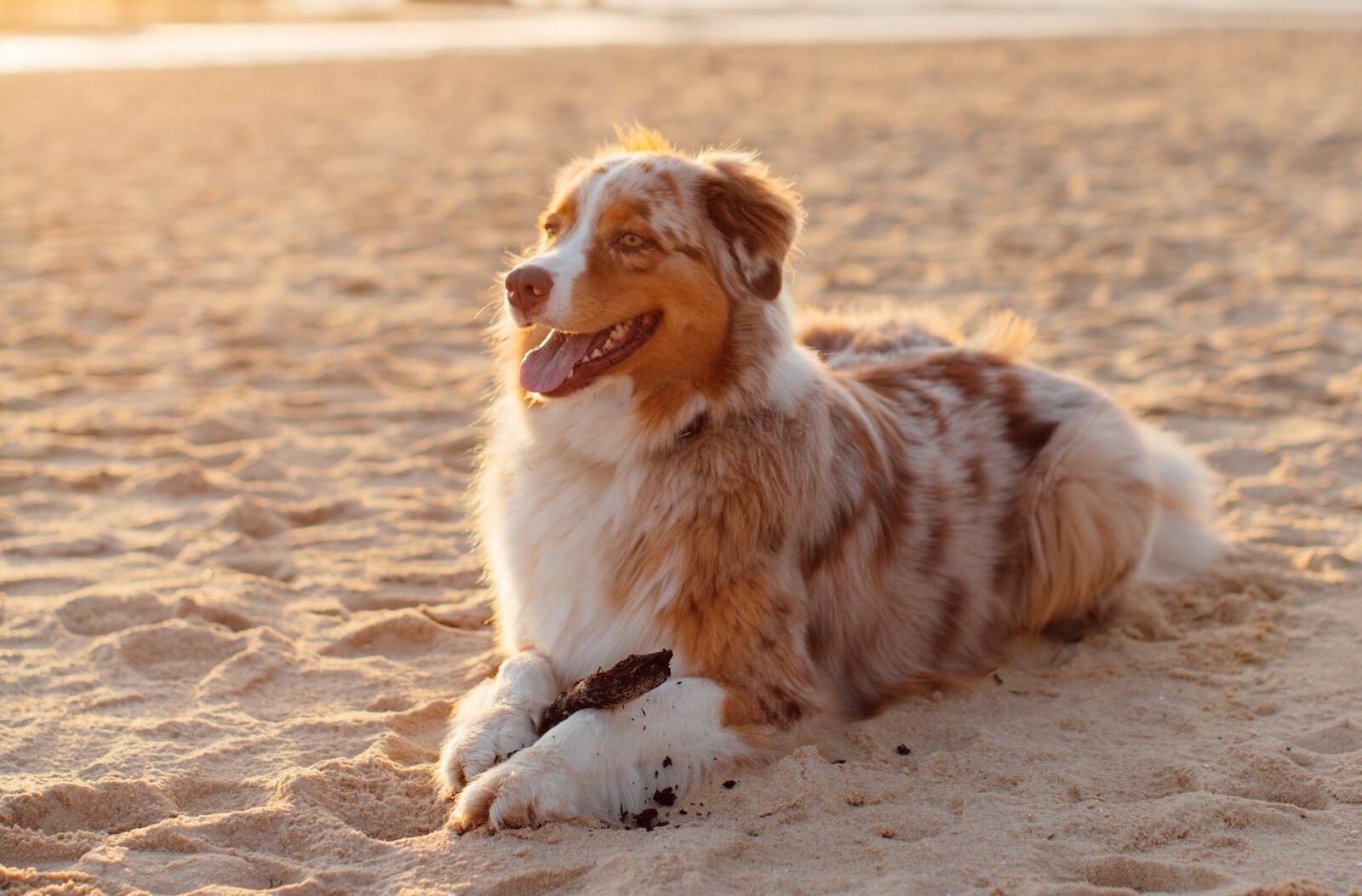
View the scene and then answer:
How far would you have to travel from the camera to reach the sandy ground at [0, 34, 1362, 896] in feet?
10.8

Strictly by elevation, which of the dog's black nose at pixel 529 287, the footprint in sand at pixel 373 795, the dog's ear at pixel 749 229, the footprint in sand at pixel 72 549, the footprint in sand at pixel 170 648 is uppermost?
the dog's ear at pixel 749 229

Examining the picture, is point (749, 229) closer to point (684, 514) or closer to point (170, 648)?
point (684, 514)

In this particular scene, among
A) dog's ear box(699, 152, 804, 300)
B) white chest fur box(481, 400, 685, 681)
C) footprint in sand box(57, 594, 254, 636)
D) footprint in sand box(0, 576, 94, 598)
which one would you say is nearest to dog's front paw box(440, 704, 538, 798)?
white chest fur box(481, 400, 685, 681)

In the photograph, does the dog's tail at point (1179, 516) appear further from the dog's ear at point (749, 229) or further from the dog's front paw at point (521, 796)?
the dog's front paw at point (521, 796)

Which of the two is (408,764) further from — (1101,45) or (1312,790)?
(1101,45)

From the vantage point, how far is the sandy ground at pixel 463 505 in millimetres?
3283

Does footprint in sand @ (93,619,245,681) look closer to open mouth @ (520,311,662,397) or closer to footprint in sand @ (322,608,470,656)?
footprint in sand @ (322,608,470,656)

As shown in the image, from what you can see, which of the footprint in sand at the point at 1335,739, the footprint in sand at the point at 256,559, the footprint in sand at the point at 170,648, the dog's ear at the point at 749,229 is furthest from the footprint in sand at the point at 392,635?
the footprint in sand at the point at 1335,739

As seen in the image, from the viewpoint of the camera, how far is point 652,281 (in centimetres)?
390

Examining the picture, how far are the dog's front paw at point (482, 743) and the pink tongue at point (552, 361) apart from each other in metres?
0.95

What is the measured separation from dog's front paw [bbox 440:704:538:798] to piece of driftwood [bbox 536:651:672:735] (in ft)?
0.59

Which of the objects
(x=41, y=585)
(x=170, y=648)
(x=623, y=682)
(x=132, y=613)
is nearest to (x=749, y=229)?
(x=623, y=682)

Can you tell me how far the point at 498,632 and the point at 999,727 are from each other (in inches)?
66.0

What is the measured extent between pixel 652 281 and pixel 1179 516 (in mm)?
2553
